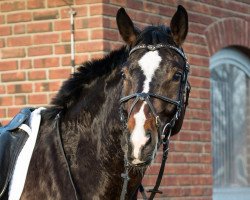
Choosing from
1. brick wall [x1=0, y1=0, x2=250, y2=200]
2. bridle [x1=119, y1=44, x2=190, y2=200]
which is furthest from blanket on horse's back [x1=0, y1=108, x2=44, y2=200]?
brick wall [x1=0, y1=0, x2=250, y2=200]

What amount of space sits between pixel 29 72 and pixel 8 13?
608 mm

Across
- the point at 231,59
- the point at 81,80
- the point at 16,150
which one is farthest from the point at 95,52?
the point at 231,59

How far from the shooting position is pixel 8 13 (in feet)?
24.6

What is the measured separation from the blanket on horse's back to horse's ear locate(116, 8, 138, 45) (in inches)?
29.1

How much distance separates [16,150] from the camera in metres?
4.76

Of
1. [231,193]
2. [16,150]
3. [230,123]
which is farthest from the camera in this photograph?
[230,123]

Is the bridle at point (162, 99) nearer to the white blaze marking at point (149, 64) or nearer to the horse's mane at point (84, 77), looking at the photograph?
the white blaze marking at point (149, 64)

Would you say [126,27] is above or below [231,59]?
above

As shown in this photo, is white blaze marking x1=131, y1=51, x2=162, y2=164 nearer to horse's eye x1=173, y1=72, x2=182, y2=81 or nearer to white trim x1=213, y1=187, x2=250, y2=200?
horse's eye x1=173, y1=72, x2=182, y2=81

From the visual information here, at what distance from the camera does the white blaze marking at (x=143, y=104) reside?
13.4 feet

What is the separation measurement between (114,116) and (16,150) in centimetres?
63

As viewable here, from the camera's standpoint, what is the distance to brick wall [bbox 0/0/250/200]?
711 centimetres

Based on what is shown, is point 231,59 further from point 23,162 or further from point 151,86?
point 151,86

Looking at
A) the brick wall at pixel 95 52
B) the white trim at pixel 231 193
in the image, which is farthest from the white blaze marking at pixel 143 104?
the white trim at pixel 231 193
